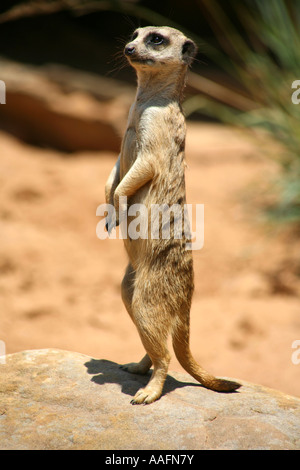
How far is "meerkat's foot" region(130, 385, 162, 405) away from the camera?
2537mm

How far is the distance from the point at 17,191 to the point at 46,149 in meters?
1.27

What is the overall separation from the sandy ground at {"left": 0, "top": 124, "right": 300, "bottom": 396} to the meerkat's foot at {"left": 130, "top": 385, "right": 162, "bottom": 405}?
81.3 inches

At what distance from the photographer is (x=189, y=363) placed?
2.81 metres

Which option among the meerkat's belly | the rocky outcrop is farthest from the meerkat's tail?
the rocky outcrop

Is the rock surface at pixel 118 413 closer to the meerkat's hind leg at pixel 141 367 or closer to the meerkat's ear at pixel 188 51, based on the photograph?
the meerkat's hind leg at pixel 141 367

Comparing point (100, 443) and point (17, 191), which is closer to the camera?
point (100, 443)

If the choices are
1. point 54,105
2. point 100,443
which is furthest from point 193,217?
point 100,443

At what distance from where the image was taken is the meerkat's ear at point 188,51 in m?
2.56

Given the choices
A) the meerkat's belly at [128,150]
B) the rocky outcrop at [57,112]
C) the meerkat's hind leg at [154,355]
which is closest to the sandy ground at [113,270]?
the rocky outcrop at [57,112]

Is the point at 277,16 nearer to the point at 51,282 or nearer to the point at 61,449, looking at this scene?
the point at 51,282

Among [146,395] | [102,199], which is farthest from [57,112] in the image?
[146,395]

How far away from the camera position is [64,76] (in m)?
7.91

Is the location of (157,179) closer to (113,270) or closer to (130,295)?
(130,295)

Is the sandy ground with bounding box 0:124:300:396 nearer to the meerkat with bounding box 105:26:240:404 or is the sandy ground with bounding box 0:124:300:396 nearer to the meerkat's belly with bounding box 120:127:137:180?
the meerkat with bounding box 105:26:240:404
